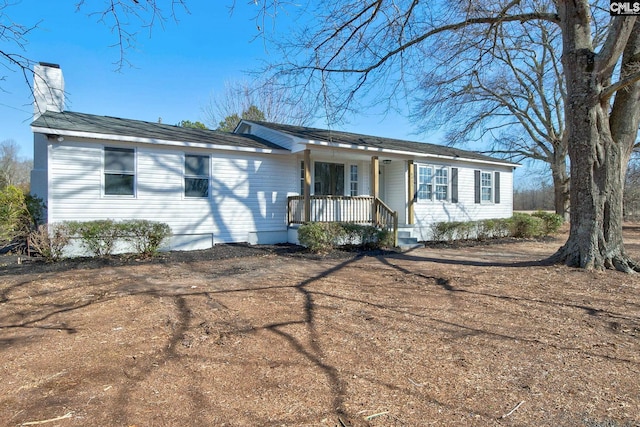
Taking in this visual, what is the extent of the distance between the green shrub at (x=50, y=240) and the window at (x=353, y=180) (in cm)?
903

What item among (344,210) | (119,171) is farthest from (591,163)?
(119,171)

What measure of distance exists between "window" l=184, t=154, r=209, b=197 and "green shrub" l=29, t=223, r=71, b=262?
332cm

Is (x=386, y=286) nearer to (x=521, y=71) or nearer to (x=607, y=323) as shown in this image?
(x=607, y=323)

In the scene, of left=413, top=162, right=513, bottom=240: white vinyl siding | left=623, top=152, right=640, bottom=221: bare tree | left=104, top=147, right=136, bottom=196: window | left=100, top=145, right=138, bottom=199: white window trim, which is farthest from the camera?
left=623, top=152, right=640, bottom=221: bare tree

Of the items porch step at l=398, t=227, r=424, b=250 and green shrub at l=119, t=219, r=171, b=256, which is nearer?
green shrub at l=119, t=219, r=171, b=256

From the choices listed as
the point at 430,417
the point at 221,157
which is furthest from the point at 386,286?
the point at 221,157

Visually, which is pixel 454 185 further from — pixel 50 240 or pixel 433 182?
pixel 50 240

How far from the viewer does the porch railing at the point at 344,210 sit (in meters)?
11.6

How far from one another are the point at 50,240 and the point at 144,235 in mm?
1720

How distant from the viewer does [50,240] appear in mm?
7414

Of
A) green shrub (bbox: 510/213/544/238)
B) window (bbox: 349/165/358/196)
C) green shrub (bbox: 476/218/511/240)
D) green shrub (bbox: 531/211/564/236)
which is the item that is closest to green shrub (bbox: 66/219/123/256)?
window (bbox: 349/165/358/196)

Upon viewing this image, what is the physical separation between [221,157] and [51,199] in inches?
169

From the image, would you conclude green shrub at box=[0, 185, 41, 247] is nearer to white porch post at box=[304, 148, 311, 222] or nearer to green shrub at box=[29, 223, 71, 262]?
green shrub at box=[29, 223, 71, 262]

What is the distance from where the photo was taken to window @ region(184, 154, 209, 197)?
10.4m
